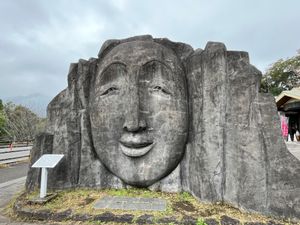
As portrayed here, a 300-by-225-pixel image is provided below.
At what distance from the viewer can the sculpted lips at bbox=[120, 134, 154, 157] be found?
5977 mm

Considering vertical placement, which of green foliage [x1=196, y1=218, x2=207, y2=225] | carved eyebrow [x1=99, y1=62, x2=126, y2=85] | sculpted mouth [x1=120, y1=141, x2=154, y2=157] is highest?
carved eyebrow [x1=99, y1=62, x2=126, y2=85]

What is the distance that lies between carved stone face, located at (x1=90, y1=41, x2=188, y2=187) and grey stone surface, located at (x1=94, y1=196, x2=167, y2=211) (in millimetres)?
555

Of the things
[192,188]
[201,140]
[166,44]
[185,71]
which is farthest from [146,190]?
[166,44]

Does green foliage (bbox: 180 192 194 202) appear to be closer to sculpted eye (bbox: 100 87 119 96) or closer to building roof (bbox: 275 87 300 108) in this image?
sculpted eye (bbox: 100 87 119 96)

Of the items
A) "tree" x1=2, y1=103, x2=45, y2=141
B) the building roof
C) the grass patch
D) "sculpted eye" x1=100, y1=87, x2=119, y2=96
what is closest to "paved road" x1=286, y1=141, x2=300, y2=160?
the building roof

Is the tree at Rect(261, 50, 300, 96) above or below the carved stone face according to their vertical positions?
above

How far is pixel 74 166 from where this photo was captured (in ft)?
21.6

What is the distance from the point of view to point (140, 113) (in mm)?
6125

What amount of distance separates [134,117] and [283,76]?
110ft

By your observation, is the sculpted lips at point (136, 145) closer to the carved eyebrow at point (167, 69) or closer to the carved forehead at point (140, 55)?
the carved eyebrow at point (167, 69)

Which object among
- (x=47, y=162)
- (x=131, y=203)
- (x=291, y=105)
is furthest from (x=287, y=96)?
(x=47, y=162)

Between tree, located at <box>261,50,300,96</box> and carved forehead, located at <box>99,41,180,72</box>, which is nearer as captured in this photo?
carved forehead, located at <box>99,41,180,72</box>

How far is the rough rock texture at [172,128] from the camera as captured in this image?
5.19m

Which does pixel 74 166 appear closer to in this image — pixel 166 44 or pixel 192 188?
pixel 192 188
